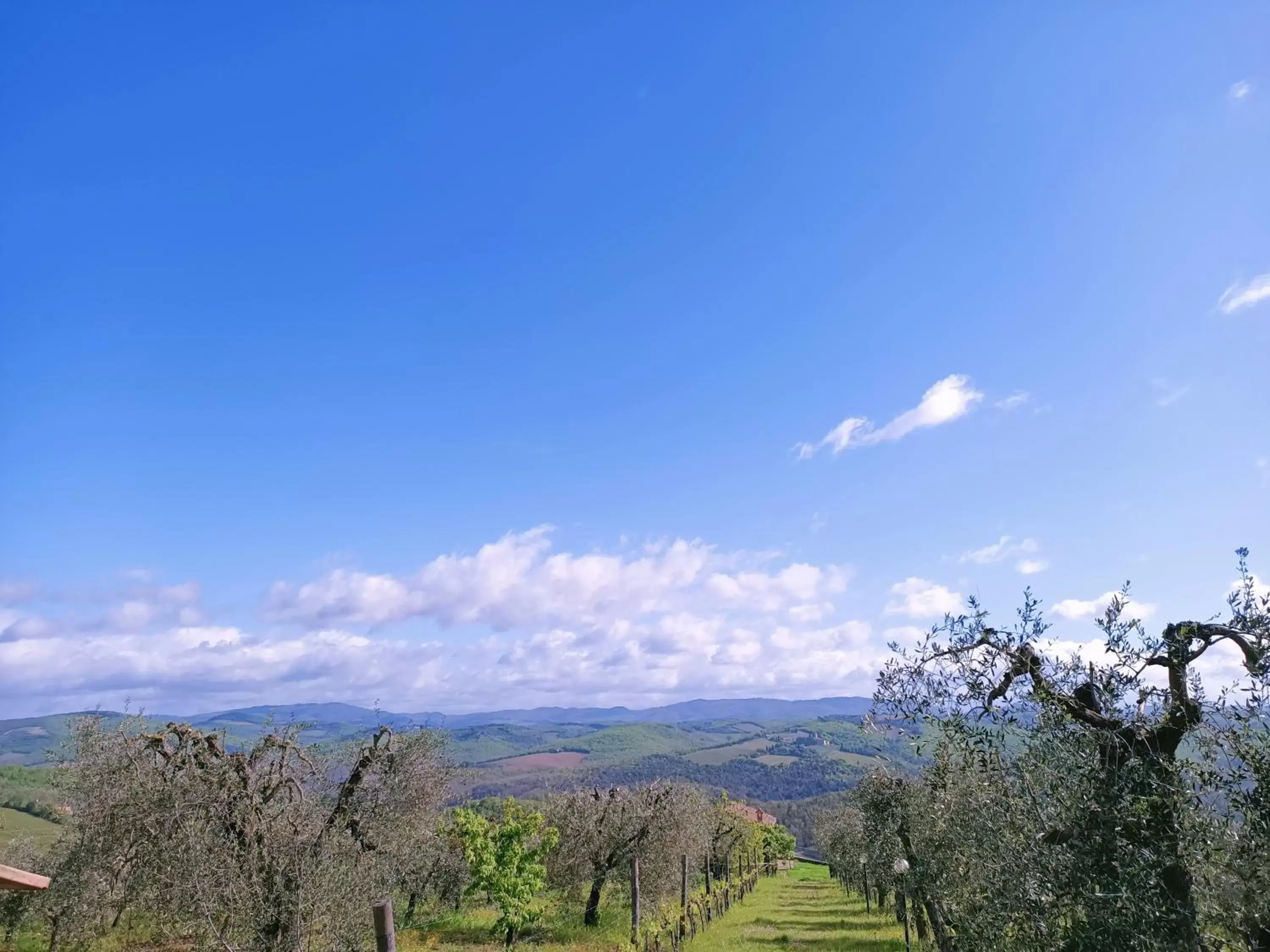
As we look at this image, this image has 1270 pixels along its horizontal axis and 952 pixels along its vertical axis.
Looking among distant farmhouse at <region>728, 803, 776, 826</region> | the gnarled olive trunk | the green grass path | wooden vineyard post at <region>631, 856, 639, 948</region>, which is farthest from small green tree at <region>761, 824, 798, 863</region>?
wooden vineyard post at <region>631, 856, 639, 948</region>

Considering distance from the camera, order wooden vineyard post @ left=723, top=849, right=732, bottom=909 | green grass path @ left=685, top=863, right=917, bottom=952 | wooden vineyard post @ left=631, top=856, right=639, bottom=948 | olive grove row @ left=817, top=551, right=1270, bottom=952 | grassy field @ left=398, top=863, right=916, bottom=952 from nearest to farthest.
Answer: olive grove row @ left=817, top=551, right=1270, bottom=952 → wooden vineyard post @ left=631, top=856, right=639, bottom=948 → grassy field @ left=398, top=863, right=916, bottom=952 → green grass path @ left=685, top=863, right=917, bottom=952 → wooden vineyard post @ left=723, top=849, right=732, bottom=909

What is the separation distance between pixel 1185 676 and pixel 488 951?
2897cm

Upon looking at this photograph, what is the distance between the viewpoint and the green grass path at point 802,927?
28.5 metres

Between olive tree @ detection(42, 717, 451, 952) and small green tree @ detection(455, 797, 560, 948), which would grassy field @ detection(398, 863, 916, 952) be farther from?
olive tree @ detection(42, 717, 451, 952)

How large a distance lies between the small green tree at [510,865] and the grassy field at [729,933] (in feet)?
9.07

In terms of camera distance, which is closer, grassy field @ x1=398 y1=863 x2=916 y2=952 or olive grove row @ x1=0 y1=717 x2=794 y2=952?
olive grove row @ x1=0 y1=717 x2=794 y2=952

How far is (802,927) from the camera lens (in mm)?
35938

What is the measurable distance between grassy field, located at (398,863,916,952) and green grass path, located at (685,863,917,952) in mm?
62

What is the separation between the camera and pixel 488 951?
27.7 meters

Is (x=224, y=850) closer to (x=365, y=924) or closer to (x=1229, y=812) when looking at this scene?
(x=365, y=924)

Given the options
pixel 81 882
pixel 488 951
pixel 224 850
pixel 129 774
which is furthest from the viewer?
pixel 488 951

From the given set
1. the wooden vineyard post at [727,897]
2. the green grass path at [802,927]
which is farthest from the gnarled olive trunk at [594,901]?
the wooden vineyard post at [727,897]

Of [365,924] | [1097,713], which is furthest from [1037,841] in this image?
[365,924]

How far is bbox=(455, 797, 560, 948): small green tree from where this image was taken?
25.8 metres
